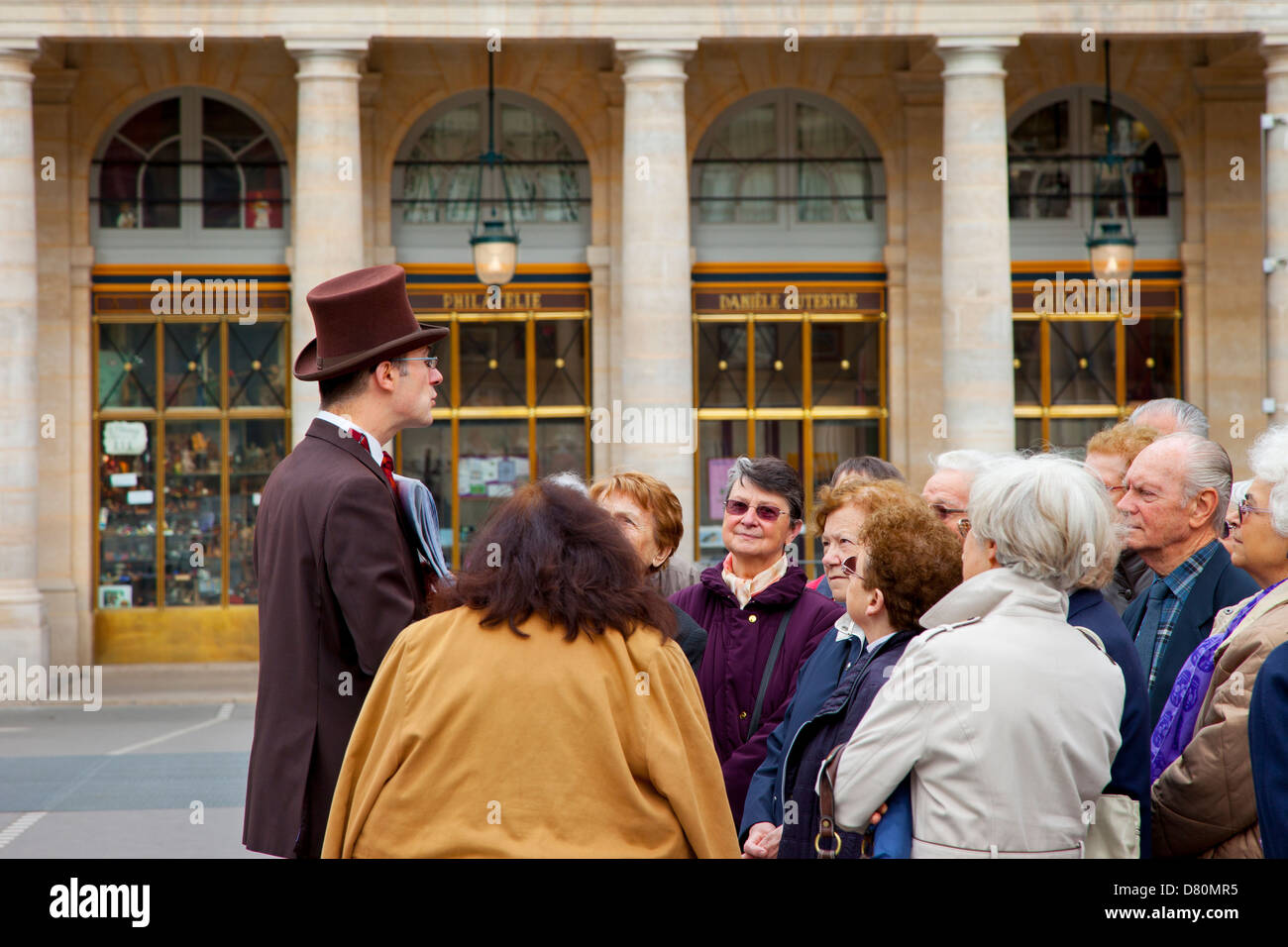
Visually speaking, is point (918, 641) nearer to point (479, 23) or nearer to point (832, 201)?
point (479, 23)

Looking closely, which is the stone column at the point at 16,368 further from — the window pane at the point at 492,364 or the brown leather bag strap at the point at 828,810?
the brown leather bag strap at the point at 828,810

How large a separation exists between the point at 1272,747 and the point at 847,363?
54.7 ft

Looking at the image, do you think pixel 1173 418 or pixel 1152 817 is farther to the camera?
pixel 1173 418

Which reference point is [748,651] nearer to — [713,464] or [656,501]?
[656,501]

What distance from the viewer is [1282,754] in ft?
10.6

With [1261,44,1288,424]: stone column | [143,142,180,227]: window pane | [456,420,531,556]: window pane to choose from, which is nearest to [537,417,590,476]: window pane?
[456,420,531,556]: window pane

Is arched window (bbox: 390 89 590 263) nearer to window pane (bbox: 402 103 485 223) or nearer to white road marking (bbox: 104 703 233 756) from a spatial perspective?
window pane (bbox: 402 103 485 223)

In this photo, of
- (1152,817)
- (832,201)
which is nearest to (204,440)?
(832,201)

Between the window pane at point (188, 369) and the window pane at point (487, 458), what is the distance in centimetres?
323

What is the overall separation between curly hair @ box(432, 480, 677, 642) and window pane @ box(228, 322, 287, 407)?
16600 mm

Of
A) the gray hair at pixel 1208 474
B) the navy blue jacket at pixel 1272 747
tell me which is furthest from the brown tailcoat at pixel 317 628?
the gray hair at pixel 1208 474

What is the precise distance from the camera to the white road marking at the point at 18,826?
374 inches

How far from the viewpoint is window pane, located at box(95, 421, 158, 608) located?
1906 cm

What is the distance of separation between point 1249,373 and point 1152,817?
55.9ft
